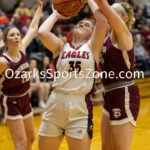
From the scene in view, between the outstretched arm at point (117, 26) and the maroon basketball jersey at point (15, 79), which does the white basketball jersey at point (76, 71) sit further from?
the maroon basketball jersey at point (15, 79)

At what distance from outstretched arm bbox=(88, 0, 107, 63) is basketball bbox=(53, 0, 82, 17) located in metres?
0.17

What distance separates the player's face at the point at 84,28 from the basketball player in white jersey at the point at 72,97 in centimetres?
12

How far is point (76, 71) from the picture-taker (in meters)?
3.02

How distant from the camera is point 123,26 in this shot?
119 inches

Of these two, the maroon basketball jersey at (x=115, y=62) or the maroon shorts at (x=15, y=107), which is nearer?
the maroon basketball jersey at (x=115, y=62)

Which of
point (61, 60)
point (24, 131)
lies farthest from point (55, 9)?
point (24, 131)

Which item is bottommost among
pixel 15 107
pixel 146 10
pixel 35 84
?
pixel 146 10

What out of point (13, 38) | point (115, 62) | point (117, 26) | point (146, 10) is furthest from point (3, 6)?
point (117, 26)

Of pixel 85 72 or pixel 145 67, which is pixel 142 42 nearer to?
pixel 145 67

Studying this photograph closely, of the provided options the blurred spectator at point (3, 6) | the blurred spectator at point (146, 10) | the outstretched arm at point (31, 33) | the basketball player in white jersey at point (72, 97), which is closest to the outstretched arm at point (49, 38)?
the basketball player in white jersey at point (72, 97)

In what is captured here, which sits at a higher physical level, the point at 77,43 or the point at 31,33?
the point at 77,43

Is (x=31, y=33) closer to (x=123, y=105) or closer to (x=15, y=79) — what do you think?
(x=15, y=79)

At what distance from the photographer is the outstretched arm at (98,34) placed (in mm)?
3012

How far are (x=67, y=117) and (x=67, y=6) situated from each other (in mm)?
1117
